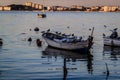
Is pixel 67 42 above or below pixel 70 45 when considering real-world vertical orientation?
above

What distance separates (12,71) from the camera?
32281 mm

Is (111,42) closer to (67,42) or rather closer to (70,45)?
(67,42)

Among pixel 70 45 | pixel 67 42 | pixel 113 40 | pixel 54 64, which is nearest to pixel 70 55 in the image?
pixel 70 45

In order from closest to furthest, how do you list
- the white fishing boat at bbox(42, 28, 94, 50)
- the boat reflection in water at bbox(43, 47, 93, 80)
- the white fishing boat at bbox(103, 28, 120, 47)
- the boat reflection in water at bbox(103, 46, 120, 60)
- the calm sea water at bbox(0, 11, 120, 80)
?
1. the calm sea water at bbox(0, 11, 120, 80)
2. the boat reflection in water at bbox(43, 47, 93, 80)
3. the boat reflection in water at bbox(103, 46, 120, 60)
4. the white fishing boat at bbox(42, 28, 94, 50)
5. the white fishing boat at bbox(103, 28, 120, 47)

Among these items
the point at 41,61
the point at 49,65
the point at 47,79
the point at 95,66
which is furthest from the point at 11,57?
the point at 47,79

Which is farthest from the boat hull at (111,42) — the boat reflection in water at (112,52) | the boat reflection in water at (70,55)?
the boat reflection in water at (70,55)

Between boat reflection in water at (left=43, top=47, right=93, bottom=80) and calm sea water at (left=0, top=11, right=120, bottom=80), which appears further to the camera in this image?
boat reflection in water at (left=43, top=47, right=93, bottom=80)

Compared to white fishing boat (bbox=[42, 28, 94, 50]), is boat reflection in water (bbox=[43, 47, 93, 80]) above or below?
below

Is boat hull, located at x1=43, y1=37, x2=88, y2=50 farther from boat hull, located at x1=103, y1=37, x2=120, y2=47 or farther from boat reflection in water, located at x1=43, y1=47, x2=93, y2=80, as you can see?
boat hull, located at x1=103, y1=37, x2=120, y2=47

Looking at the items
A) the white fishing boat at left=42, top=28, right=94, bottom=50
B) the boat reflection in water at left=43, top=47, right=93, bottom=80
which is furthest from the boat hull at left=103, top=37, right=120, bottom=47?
the boat reflection in water at left=43, top=47, right=93, bottom=80

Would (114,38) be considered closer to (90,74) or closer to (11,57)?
(11,57)

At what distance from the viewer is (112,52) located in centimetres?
4650

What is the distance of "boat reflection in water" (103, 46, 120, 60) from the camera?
42291mm

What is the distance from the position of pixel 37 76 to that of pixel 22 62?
7236mm
